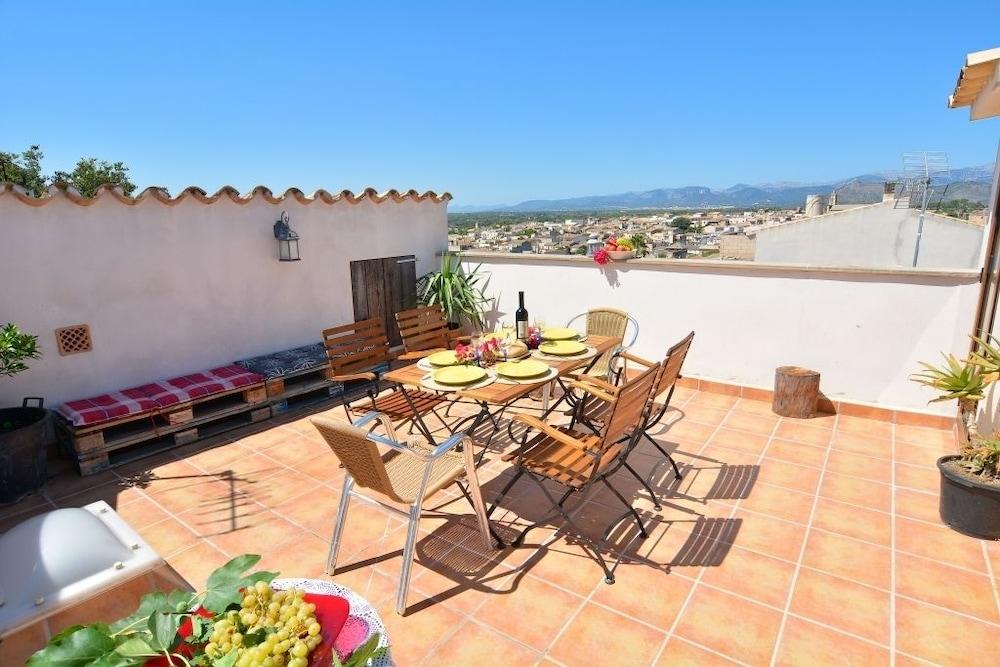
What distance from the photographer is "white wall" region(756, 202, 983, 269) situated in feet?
26.9

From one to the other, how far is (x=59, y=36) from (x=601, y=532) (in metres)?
11.5

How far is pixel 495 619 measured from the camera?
2.28 m

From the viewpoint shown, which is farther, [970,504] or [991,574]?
[970,504]

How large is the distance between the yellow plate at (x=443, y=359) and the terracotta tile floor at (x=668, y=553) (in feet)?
2.84

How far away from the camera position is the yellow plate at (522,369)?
308cm

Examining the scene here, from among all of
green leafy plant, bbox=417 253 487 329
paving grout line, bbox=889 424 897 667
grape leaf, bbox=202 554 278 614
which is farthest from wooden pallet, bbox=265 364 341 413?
paving grout line, bbox=889 424 897 667

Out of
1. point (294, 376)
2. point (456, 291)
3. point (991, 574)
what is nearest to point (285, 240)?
point (294, 376)

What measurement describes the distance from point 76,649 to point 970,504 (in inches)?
148

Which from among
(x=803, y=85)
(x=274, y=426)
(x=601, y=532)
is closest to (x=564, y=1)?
(x=274, y=426)

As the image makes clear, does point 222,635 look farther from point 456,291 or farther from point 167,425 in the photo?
point 456,291

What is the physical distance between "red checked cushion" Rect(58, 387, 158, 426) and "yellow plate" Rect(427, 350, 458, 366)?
94.0 inches

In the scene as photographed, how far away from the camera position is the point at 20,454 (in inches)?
135

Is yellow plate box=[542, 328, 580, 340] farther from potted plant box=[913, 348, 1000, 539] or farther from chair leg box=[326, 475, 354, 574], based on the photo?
potted plant box=[913, 348, 1000, 539]

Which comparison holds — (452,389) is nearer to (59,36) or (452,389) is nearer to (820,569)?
(820,569)
